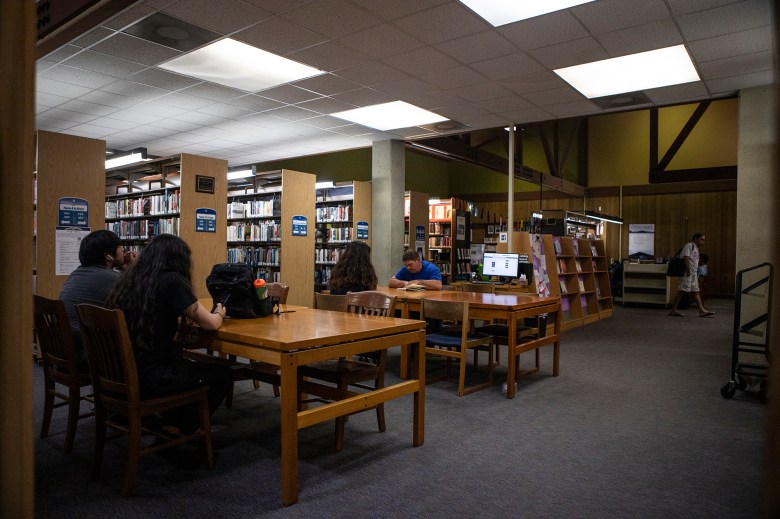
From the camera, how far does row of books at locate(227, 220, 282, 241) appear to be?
810cm

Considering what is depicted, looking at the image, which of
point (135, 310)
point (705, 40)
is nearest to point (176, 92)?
point (135, 310)

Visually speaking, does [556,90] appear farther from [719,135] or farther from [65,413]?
[719,135]

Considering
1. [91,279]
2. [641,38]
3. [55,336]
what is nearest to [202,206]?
[91,279]

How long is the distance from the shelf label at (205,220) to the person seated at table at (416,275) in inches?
104

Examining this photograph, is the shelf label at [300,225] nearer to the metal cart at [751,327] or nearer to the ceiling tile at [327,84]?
the ceiling tile at [327,84]

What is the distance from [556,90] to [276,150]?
572 cm

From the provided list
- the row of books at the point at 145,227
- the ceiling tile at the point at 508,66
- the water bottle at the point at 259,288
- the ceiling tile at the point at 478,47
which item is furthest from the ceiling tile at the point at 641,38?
the row of books at the point at 145,227

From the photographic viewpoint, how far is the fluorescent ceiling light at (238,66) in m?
5.19

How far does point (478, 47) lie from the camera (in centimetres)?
491

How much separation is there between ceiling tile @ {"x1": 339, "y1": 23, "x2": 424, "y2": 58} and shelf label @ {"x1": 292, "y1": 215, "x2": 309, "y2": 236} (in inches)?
130

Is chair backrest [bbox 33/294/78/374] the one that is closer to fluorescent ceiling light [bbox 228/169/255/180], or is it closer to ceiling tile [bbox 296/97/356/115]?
ceiling tile [bbox 296/97/356/115]

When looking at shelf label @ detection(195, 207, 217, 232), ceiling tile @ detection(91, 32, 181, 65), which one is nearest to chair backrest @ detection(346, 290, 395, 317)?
ceiling tile @ detection(91, 32, 181, 65)

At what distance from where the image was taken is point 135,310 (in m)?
2.64

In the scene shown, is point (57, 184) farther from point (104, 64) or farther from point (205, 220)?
point (205, 220)
